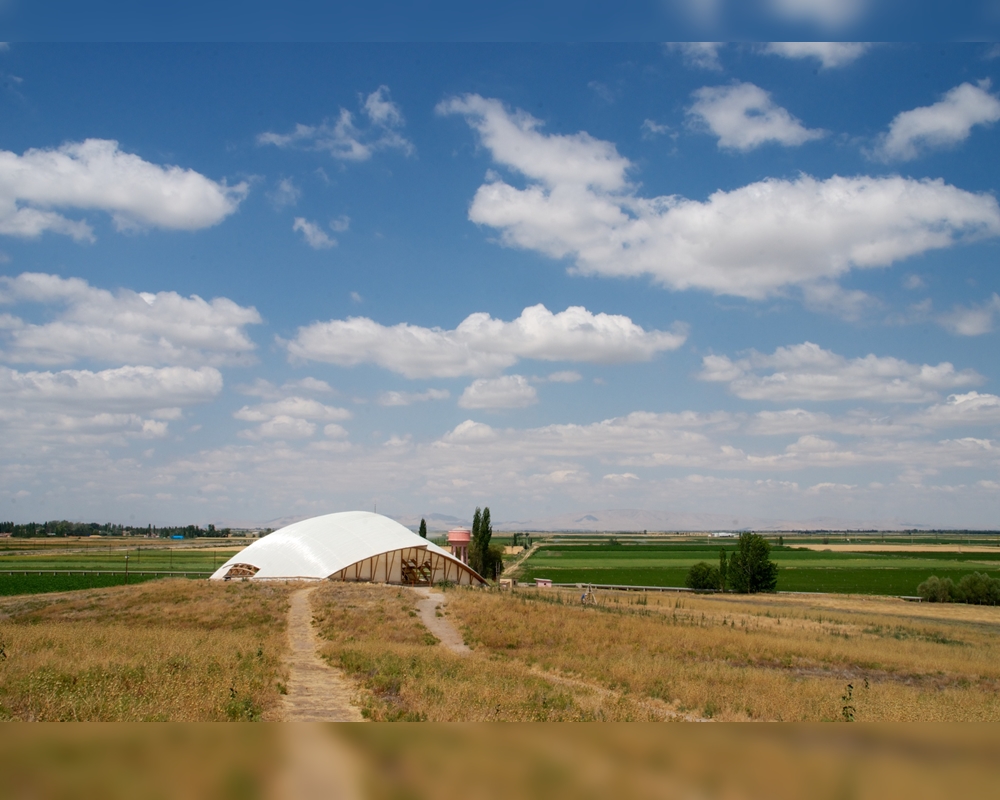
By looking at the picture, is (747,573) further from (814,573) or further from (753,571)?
(814,573)

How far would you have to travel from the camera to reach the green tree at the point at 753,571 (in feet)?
260

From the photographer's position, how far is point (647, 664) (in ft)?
67.5

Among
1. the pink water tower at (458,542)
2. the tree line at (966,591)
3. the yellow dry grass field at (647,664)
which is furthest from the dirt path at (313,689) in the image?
the tree line at (966,591)

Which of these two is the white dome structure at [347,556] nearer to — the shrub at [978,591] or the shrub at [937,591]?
the shrub at [937,591]

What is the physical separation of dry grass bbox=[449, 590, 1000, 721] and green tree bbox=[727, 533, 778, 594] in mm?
33683

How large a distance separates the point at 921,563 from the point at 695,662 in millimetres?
139543

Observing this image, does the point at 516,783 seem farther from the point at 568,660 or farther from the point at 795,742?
the point at 568,660

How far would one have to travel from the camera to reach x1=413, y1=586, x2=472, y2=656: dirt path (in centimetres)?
2527

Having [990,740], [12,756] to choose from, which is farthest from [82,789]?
[990,740]

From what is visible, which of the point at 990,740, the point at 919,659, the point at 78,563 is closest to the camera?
the point at 990,740

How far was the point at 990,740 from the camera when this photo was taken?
115 inches

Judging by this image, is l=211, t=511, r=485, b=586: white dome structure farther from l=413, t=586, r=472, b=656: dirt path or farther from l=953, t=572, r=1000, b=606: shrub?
l=953, t=572, r=1000, b=606: shrub

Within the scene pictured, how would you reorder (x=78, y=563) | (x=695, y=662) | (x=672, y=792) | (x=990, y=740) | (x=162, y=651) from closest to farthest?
(x=672, y=792)
(x=990, y=740)
(x=162, y=651)
(x=695, y=662)
(x=78, y=563)

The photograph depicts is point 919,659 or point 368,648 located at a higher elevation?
point 368,648
